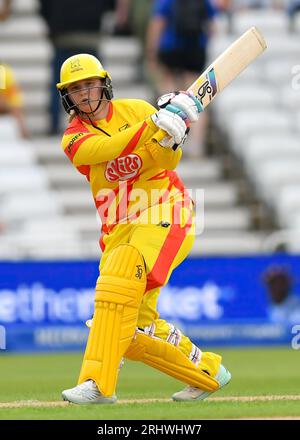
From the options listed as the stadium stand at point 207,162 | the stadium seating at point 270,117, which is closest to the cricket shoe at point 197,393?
the stadium stand at point 207,162

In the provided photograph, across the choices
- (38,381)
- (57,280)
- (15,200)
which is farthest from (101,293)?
(15,200)

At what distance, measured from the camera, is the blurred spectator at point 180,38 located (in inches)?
525

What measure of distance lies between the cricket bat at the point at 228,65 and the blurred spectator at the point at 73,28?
608 cm

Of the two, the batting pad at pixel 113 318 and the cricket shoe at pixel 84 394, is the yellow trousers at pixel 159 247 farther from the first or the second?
the cricket shoe at pixel 84 394

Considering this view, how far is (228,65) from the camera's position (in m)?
7.32

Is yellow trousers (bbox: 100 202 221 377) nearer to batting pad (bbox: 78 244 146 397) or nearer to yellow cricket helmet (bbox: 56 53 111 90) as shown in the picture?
batting pad (bbox: 78 244 146 397)

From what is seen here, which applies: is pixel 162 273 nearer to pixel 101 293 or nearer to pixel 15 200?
pixel 101 293

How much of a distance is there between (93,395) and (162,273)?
671 mm

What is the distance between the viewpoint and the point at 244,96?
15.4m

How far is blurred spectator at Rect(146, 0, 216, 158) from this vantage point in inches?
525

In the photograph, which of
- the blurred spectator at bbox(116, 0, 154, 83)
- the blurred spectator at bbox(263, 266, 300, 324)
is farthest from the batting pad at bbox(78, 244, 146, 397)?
the blurred spectator at bbox(116, 0, 154, 83)

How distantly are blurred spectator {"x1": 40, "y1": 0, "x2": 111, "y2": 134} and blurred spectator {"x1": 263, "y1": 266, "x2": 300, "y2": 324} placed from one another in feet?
8.96

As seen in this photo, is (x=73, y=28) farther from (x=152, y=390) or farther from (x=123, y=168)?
(x=123, y=168)

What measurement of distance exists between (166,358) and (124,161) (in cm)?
98
